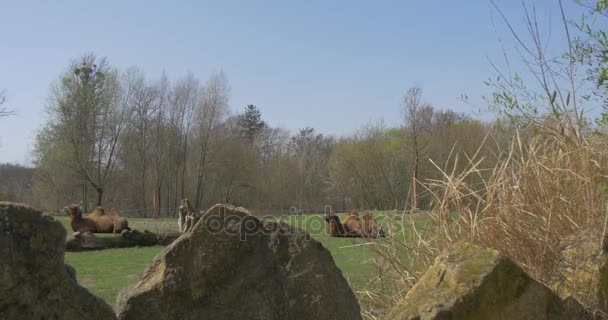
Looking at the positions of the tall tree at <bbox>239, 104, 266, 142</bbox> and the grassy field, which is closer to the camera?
the grassy field

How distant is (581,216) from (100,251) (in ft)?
39.2

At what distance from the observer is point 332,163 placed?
1786 inches

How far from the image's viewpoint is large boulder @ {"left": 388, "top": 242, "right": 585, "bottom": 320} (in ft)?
10.1

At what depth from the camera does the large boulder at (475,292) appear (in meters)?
3.09

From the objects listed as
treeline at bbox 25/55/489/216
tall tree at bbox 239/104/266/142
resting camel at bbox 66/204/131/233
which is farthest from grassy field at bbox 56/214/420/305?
tall tree at bbox 239/104/266/142

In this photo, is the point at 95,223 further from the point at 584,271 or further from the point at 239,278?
the point at 239,278

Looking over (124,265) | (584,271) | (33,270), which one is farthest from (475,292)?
(124,265)

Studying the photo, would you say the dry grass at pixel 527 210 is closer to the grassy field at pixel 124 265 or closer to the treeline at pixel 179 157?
the grassy field at pixel 124 265

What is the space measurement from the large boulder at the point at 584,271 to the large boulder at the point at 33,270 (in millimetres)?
3213

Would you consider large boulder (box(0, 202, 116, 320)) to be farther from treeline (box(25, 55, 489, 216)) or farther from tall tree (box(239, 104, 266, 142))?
tall tree (box(239, 104, 266, 142))

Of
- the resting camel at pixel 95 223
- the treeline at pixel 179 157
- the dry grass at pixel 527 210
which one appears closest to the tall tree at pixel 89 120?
the treeline at pixel 179 157

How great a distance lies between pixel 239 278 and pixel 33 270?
91 centimetres

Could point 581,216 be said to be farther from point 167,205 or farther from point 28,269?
point 167,205

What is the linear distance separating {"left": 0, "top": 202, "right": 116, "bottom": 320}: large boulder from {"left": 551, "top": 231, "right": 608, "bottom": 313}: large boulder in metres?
3.21
